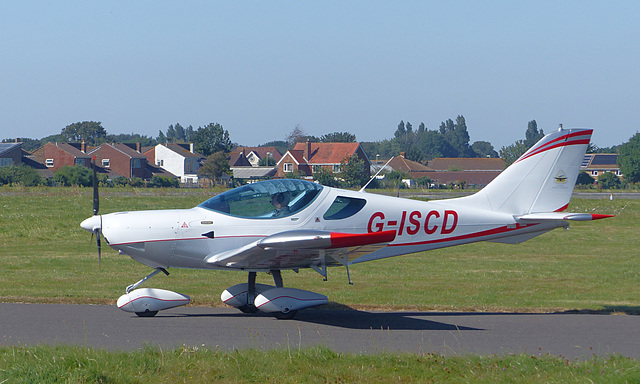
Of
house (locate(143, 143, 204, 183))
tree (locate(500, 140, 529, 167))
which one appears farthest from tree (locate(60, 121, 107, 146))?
tree (locate(500, 140, 529, 167))

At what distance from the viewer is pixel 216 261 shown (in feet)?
33.0

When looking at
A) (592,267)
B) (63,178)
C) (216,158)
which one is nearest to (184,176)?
(216,158)

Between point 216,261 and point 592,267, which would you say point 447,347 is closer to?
point 216,261

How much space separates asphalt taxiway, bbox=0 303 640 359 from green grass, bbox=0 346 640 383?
55 centimetres

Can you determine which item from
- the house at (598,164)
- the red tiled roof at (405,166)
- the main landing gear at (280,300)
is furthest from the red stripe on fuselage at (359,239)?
the house at (598,164)

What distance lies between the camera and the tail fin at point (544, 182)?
11820 millimetres

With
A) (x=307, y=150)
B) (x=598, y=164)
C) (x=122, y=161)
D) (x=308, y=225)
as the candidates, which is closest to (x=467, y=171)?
(x=307, y=150)

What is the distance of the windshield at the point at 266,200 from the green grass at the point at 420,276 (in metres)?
2.21

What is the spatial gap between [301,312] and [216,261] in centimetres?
196

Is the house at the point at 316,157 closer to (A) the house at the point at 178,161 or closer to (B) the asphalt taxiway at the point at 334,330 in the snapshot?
(A) the house at the point at 178,161

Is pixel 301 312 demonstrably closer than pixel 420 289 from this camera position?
Yes

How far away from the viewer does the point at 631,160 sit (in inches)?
3804

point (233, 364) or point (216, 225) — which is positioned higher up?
point (216, 225)

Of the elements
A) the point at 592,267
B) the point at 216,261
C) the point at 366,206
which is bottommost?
the point at 592,267
